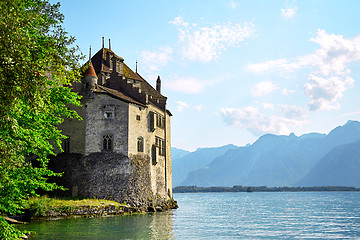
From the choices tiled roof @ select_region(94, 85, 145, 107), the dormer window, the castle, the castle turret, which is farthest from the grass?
the castle turret

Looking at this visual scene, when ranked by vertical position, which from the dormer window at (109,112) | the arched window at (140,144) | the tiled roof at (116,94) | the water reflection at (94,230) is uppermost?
the tiled roof at (116,94)

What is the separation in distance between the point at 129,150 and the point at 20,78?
1289 inches

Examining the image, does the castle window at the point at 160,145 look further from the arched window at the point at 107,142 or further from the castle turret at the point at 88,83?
the castle turret at the point at 88,83

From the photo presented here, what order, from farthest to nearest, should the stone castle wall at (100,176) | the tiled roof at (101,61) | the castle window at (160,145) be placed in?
the castle window at (160,145)
the tiled roof at (101,61)
the stone castle wall at (100,176)

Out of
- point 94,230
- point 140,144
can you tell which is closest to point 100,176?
point 140,144

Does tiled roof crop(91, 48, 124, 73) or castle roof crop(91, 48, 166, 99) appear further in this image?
castle roof crop(91, 48, 166, 99)

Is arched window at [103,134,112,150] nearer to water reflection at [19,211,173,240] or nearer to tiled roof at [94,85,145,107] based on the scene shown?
tiled roof at [94,85,145,107]

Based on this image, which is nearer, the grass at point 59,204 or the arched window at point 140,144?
the grass at point 59,204

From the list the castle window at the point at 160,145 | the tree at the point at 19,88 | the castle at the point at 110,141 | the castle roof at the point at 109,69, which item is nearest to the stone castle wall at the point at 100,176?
the castle at the point at 110,141

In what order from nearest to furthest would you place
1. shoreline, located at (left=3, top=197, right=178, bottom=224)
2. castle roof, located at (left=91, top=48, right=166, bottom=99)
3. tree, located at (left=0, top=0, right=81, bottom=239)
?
tree, located at (left=0, top=0, right=81, bottom=239), shoreline, located at (left=3, top=197, right=178, bottom=224), castle roof, located at (left=91, top=48, right=166, bottom=99)

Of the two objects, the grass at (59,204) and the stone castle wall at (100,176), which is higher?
the stone castle wall at (100,176)

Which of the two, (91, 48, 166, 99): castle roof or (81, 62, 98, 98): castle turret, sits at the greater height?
(91, 48, 166, 99): castle roof

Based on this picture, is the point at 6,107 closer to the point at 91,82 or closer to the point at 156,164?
the point at 91,82

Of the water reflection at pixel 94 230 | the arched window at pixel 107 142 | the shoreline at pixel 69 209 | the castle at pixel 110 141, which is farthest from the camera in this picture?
the arched window at pixel 107 142
